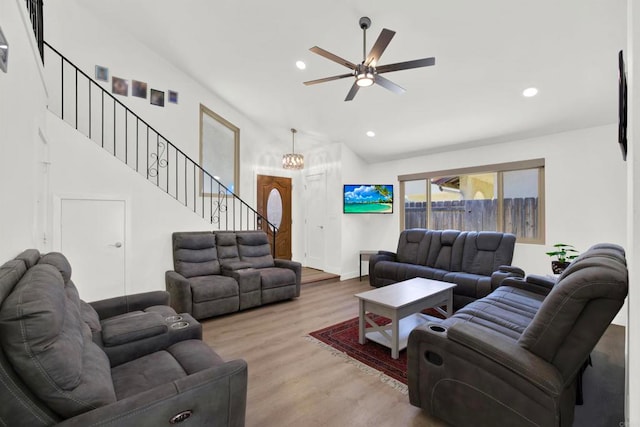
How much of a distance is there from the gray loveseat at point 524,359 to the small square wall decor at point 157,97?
5.25 meters

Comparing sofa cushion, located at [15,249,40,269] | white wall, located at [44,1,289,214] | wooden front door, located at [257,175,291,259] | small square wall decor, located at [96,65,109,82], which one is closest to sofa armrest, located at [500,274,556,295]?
sofa cushion, located at [15,249,40,269]

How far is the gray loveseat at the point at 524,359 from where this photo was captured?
53.6 inches

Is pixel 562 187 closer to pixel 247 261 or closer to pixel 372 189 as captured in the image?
pixel 372 189

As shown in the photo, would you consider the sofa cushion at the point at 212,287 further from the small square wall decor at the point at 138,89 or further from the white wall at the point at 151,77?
the small square wall decor at the point at 138,89

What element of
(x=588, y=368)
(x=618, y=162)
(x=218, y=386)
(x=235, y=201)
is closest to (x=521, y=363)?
(x=218, y=386)

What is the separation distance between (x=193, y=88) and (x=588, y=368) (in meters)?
6.53

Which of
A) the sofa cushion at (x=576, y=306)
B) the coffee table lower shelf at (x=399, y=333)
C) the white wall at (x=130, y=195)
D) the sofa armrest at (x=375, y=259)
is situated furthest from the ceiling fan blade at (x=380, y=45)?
the sofa armrest at (x=375, y=259)

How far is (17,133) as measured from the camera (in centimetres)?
169

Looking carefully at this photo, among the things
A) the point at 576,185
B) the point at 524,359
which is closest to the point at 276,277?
the point at 524,359

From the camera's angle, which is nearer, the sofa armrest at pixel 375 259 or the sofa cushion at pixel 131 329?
the sofa cushion at pixel 131 329

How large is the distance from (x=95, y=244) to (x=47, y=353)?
3.11m

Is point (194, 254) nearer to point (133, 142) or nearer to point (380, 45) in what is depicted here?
point (133, 142)

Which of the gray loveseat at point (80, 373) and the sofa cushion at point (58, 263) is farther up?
the sofa cushion at point (58, 263)

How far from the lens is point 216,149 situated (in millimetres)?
5695
